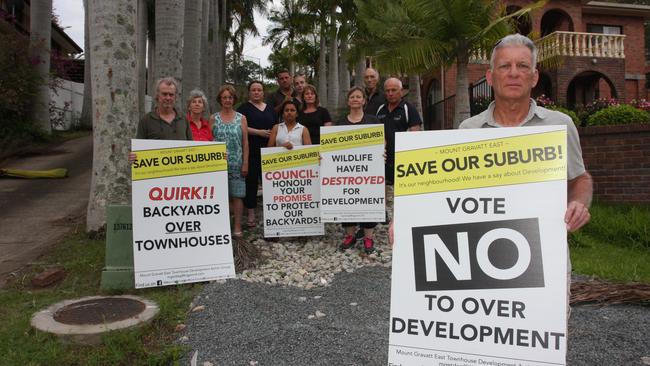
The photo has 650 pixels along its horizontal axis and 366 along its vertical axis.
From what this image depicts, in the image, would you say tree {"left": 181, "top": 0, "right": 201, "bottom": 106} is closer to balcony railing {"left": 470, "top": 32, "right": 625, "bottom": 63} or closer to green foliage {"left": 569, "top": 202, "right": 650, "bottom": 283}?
green foliage {"left": 569, "top": 202, "right": 650, "bottom": 283}

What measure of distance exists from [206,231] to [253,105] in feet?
7.41

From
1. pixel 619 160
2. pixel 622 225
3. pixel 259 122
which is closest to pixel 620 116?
pixel 619 160

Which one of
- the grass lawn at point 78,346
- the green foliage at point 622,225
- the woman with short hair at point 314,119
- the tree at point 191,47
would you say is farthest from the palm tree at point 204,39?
the green foliage at point 622,225

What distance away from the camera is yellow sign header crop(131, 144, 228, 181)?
5043mm

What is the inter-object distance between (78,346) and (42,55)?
14.9m

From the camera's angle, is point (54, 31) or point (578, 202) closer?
point (578, 202)

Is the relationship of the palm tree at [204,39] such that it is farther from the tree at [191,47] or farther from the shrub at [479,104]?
the shrub at [479,104]

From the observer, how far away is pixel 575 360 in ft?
11.1

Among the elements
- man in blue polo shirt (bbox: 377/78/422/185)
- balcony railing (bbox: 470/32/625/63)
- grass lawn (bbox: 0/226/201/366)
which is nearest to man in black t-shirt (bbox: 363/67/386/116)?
man in blue polo shirt (bbox: 377/78/422/185)

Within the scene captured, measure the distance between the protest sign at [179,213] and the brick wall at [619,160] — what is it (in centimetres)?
673

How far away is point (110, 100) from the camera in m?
6.28

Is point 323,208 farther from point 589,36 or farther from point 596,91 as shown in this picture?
point 596,91

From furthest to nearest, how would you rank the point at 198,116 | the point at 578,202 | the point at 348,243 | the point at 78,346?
the point at 348,243
the point at 198,116
the point at 78,346
the point at 578,202

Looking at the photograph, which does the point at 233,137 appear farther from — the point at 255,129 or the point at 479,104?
the point at 479,104
